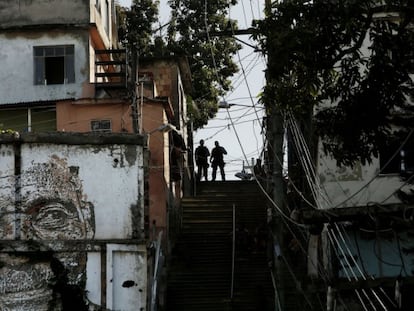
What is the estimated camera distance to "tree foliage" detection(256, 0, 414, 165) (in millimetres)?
12352

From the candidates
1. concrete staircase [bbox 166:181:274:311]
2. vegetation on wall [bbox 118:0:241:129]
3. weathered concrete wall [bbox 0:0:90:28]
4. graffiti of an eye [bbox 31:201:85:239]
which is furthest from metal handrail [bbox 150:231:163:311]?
vegetation on wall [bbox 118:0:241:129]

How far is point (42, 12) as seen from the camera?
2961 cm

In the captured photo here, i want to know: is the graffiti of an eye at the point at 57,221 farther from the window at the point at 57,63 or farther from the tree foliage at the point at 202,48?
the tree foliage at the point at 202,48

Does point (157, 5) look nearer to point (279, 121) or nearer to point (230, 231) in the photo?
point (230, 231)

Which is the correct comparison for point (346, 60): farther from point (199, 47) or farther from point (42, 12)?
point (199, 47)

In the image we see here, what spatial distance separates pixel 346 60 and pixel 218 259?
14962 mm

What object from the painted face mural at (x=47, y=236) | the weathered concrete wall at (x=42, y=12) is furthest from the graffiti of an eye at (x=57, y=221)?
the weathered concrete wall at (x=42, y=12)

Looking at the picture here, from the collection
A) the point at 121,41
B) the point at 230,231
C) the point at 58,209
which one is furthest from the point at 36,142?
the point at 121,41

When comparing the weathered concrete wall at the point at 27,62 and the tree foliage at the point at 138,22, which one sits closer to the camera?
the weathered concrete wall at the point at 27,62

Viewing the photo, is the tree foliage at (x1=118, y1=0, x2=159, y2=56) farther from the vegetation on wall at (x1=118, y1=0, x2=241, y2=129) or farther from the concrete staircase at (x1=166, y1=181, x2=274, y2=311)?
the concrete staircase at (x1=166, y1=181, x2=274, y2=311)

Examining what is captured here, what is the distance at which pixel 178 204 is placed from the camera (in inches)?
1199

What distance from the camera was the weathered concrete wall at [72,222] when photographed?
1917 centimetres

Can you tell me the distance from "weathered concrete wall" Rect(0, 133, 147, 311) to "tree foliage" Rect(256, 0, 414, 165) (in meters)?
6.71

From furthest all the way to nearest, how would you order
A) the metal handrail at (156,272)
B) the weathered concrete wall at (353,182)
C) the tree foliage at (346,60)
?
1. the metal handrail at (156,272)
2. the weathered concrete wall at (353,182)
3. the tree foliage at (346,60)
